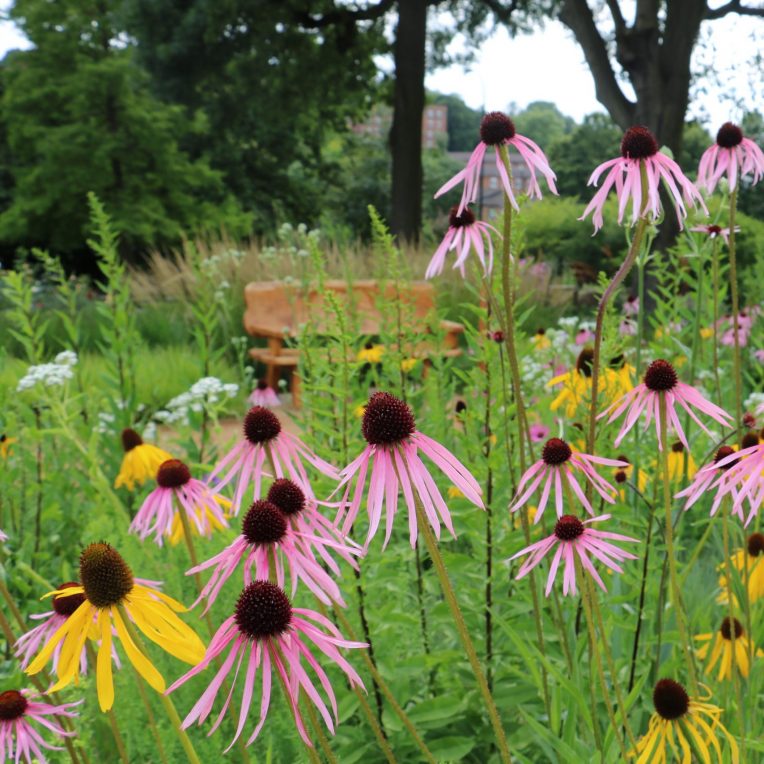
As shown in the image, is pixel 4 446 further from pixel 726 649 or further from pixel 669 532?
pixel 669 532

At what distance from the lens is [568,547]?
1005 mm

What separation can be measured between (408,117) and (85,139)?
244 inches

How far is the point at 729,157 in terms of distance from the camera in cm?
151

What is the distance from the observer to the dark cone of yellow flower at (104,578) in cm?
76

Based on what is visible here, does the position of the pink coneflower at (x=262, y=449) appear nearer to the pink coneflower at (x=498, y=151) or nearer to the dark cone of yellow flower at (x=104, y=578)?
the dark cone of yellow flower at (x=104, y=578)

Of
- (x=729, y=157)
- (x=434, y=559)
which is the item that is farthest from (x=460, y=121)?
(x=434, y=559)

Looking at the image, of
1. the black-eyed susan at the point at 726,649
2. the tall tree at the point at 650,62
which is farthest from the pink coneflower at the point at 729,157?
the tall tree at the point at 650,62

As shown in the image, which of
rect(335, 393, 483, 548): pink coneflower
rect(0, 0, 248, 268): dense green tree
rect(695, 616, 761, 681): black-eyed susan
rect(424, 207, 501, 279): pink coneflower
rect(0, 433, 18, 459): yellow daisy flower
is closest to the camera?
rect(335, 393, 483, 548): pink coneflower

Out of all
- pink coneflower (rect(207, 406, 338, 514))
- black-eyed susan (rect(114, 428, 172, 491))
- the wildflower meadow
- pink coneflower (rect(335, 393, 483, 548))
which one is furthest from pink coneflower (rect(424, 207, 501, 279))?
black-eyed susan (rect(114, 428, 172, 491))

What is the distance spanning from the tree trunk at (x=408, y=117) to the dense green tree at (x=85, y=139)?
15.0ft

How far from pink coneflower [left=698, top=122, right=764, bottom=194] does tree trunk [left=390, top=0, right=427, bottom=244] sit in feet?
32.1

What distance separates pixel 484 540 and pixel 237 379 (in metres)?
4.64

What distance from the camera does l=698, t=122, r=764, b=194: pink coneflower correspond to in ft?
4.82

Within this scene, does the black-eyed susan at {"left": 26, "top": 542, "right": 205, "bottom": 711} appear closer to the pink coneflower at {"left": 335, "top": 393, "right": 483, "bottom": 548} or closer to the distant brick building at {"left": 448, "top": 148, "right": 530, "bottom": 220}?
the pink coneflower at {"left": 335, "top": 393, "right": 483, "bottom": 548}
